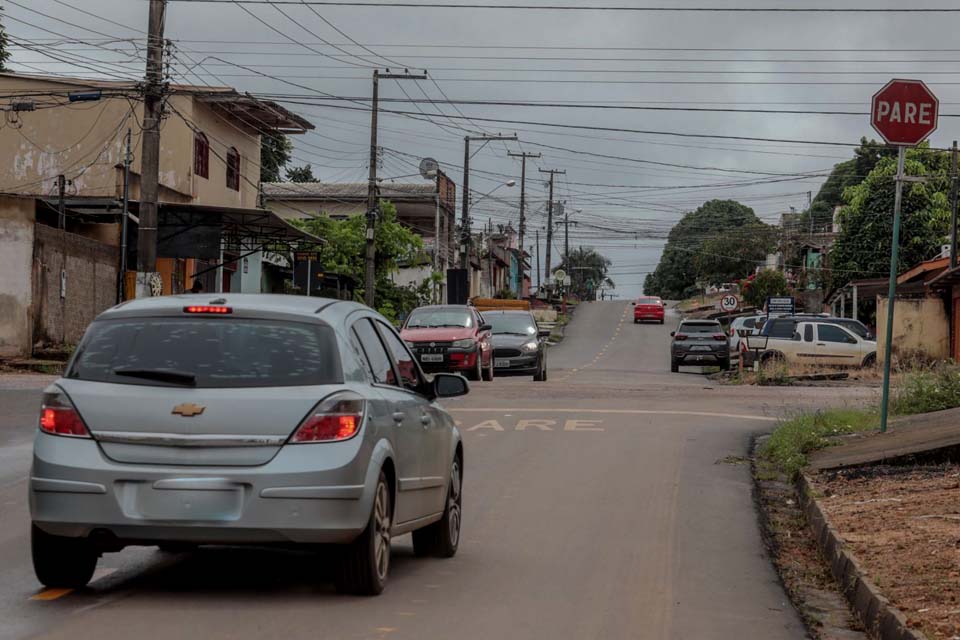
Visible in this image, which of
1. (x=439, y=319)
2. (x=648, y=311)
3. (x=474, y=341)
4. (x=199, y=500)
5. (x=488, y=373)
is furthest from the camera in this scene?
(x=648, y=311)

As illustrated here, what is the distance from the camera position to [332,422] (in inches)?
279

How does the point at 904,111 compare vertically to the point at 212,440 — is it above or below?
above

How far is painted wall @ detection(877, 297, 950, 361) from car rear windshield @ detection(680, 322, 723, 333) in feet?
17.0

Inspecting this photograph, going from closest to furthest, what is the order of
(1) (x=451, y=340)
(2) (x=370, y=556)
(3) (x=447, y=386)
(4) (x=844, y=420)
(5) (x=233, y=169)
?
(2) (x=370, y=556)
(3) (x=447, y=386)
(4) (x=844, y=420)
(1) (x=451, y=340)
(5) (x=233, y=169)

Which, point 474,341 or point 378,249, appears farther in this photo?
point 378,249

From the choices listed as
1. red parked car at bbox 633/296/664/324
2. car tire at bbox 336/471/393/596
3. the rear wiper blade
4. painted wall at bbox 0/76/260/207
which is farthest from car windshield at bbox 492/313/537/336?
red parked car at bbox 633/296/664/324

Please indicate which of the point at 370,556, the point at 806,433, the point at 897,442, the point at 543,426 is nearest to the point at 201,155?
the point at 543,426

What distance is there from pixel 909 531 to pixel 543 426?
9.28 m

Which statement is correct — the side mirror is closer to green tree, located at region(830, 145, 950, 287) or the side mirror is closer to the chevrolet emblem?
the chevrolet emblem

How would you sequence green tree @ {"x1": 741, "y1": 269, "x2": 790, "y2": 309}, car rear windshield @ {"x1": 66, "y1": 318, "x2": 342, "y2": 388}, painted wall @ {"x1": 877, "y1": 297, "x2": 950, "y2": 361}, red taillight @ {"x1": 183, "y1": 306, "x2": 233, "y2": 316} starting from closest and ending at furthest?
car rear windshield @ {"x1": 66, "y1": 318, "x2": 342, "y2": 388}
red taillight @ {"x1": 183, "y1": 306, "x2": 233, "y2": 316}
painted wall @ {"x1": 877, "y1": 297, "x2": 950, "y2": 361}
green tree @ {"x1": 741, "y1": 269, "x2": 790, "y2": 309}

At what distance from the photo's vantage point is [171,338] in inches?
288

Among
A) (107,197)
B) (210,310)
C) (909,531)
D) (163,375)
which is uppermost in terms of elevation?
(107,197)

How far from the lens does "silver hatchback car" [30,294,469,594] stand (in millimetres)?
6887

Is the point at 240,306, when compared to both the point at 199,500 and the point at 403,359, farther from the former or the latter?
the point at 403,359
